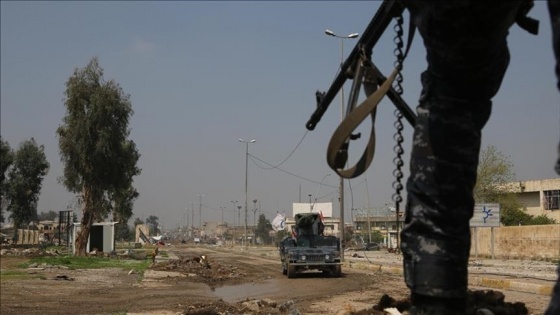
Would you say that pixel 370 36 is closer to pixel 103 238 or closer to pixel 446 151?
pixel 446 151

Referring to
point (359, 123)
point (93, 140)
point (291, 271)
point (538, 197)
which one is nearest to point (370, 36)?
point (359, 123)

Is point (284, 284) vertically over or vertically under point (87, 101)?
under

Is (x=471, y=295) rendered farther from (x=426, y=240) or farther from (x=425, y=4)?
(x=425, y=4)

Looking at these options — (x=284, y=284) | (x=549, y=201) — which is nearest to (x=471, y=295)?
(x=284, y=284)

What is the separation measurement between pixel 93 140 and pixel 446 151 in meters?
40.9

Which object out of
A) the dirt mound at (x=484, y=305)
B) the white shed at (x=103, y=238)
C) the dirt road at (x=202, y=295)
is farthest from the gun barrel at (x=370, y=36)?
the white shed at (x=103, y=238)

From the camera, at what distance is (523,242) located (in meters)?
42.8

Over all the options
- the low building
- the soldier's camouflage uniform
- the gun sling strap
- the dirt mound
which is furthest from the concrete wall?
the soldier's camouflage uniform

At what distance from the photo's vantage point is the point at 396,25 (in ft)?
10.3

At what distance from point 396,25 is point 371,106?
1.52 ft

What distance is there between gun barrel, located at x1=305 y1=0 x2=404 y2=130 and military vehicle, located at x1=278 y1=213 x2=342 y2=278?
22121 mm

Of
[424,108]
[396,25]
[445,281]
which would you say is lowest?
[445,281]

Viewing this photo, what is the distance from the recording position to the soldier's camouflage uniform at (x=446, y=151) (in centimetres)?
253

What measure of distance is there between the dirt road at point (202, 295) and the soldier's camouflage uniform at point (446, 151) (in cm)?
401
